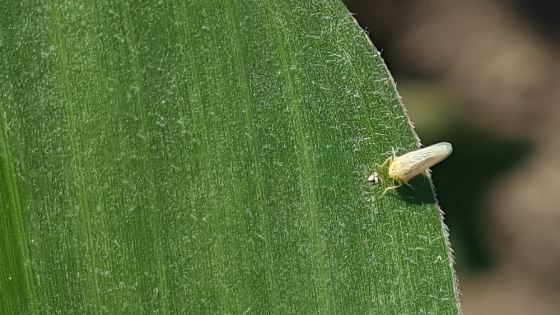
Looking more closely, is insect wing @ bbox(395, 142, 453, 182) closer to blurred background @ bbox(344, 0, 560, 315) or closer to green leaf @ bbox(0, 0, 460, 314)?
green leaf @ bbox(0, 0, 460, 314)

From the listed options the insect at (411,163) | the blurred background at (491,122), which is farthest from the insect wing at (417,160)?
the blurred background at (491,122)

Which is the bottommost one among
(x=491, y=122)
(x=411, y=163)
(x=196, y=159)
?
(x=491, y=122)

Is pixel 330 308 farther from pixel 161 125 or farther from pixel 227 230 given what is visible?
pixel 161 125

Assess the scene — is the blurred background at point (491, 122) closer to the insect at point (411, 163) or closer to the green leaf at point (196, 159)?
the insect at point (411, 163)

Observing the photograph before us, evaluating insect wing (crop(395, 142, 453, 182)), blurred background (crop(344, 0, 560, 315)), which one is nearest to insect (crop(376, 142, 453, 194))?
insect wing (crop(395, 142, 453, 182))

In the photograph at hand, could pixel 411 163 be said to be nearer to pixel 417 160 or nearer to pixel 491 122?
pixel 417 160

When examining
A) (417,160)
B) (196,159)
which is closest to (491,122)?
(417,160)
